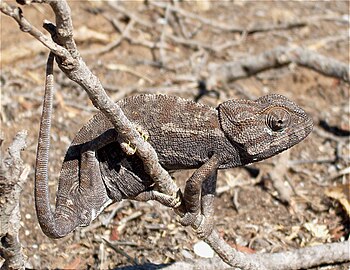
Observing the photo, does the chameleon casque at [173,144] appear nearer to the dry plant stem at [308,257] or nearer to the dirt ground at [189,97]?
the dry plant stem at [308,257]

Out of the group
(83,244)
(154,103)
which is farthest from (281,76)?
(154,103)

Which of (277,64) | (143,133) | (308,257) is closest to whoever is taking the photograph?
(143,133)

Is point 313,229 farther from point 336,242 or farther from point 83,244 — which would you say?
point 83,244

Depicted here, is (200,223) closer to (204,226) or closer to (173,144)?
(204,226)

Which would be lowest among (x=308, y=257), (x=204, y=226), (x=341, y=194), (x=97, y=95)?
(x=341, y=194)

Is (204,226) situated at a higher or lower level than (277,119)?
lower

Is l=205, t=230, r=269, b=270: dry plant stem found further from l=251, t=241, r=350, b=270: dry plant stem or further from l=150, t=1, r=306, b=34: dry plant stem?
l=150, t=1, r=306, b=34: dry plant stem

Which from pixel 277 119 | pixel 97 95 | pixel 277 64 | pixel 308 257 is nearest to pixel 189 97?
pixel 277 64
